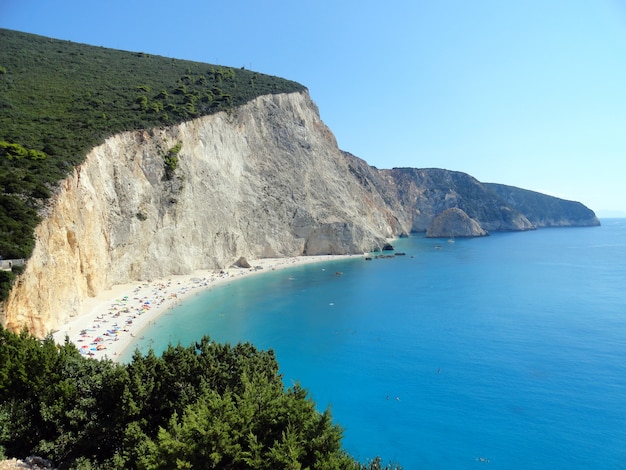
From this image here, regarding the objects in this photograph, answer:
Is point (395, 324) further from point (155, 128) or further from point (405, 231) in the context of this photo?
point (405, 231)

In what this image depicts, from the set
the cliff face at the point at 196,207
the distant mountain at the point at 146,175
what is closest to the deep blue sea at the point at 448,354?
the cliff face at the point at 196,207

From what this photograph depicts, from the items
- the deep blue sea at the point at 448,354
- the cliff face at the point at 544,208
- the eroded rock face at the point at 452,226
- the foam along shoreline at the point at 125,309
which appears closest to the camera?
the deep blue sea at the point at 448,354

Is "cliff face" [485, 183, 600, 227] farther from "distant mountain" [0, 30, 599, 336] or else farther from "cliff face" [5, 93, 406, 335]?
"cliff face" [5, 93, 406, 335]

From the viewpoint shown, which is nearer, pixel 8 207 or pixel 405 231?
pixel 8 207

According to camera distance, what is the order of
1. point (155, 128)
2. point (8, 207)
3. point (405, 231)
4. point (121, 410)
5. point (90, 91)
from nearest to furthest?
point (121, 410)
point (8, 207)
point (155, 128)
point (90, 91)
point (405, 231)

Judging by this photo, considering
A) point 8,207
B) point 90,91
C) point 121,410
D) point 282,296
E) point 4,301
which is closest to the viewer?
point 121,410

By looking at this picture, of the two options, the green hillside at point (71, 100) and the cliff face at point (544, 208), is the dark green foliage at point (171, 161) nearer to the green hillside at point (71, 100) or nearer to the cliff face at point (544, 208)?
the green hillside at point (71, 100)

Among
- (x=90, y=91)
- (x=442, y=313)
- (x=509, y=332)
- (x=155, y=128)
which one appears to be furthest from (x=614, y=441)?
(x=90, y=91)
